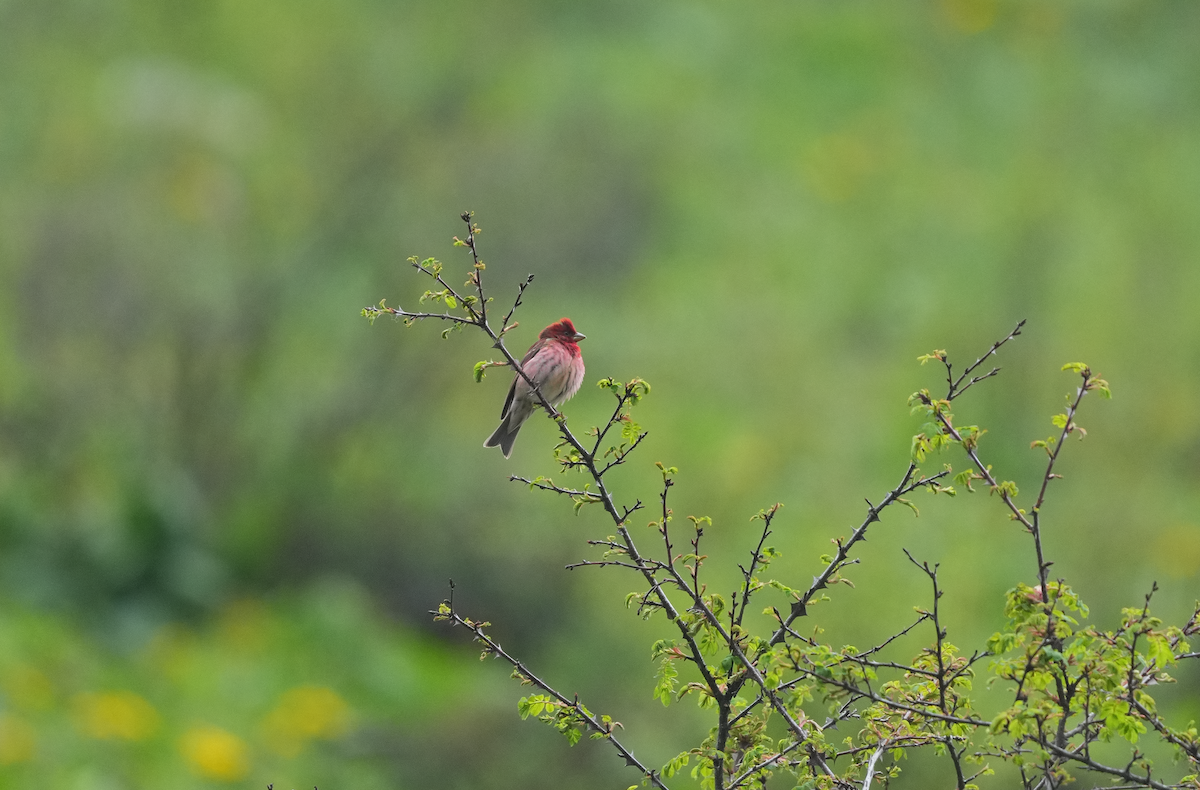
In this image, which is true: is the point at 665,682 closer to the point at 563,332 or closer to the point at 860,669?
the point at 860,669

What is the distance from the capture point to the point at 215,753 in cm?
1669

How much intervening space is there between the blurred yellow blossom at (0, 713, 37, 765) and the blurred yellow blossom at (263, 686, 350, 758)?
8.61ft

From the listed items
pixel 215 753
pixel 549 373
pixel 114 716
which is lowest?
pixel 549 373

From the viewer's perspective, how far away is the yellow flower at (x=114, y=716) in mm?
17031

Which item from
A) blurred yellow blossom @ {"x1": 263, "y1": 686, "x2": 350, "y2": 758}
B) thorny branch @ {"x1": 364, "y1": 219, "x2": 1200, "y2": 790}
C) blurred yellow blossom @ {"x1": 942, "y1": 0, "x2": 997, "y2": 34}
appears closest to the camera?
thorny branch @ {"x1": 364, "y1": 219, "x2": 1200, "y2": 790}

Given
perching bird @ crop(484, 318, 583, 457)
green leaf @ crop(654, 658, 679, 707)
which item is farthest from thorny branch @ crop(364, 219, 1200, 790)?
perching bird @ crop(484, 318, 583, 457)

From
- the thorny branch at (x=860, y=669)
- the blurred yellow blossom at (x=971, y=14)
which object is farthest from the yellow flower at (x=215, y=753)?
the blurred yellow blossom at (x=971, y=14)

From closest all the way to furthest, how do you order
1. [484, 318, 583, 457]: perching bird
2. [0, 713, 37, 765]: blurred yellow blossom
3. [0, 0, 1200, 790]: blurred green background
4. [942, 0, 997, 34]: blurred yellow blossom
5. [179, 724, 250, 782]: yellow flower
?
[484, 318, 583, 457]: perching bird → [0, 713, 37, 765]: blurred yellow blossom → [179, 724, 250, 782]: yellow flower → [0, 0, 1200, 790]: blurred green background → [942, 0, 997, 34]: blurred yellow blossom

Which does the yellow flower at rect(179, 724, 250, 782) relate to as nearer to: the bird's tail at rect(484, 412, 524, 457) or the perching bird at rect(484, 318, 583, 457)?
the bird's tail at rect(484, 412, 524, 457)

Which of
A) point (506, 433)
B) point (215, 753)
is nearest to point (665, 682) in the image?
point (506, 433)

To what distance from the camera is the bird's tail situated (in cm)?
894

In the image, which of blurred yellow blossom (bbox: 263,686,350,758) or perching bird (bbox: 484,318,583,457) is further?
blurred yellow blossom (bbox: 263,686,350,758)

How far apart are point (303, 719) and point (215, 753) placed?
5.67 feet

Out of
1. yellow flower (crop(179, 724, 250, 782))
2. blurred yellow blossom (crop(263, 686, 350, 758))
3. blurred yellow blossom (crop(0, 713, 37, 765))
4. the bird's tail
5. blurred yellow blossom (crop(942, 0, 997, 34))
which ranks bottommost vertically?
the bird's tail
